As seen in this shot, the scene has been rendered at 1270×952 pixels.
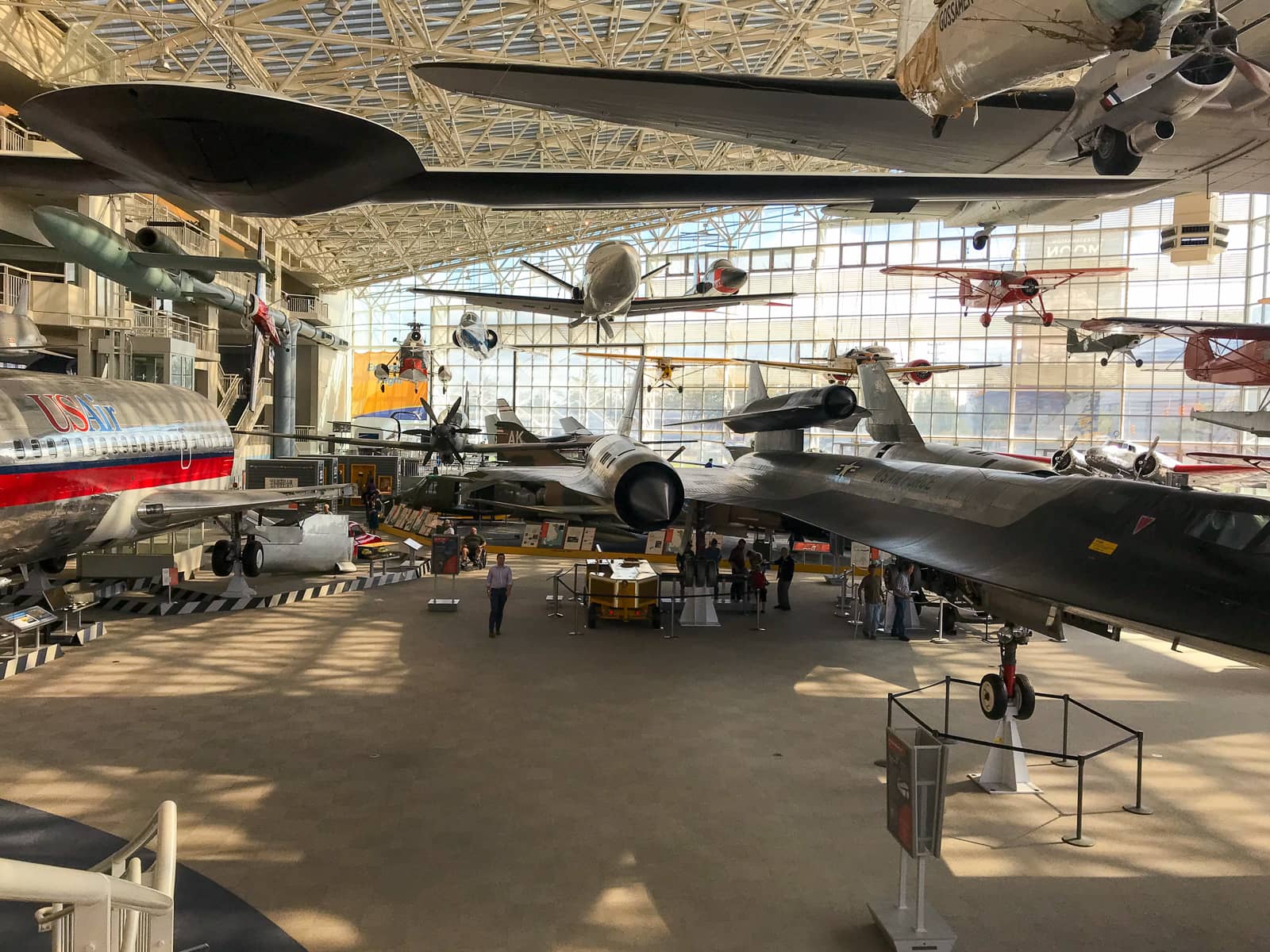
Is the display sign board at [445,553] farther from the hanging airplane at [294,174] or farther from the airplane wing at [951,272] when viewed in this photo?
the airplane wing at [951,272]

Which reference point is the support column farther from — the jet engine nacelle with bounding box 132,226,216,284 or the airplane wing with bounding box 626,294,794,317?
the jet engine nacelle with bounding box 132,226,216,284

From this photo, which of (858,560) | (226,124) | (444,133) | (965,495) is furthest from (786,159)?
(226,124)

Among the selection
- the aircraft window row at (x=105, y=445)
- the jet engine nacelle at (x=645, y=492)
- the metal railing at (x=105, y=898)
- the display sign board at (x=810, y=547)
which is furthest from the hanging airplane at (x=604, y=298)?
the metal railing at (x=105, y=898)

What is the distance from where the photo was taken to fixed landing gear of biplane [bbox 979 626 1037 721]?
837cm

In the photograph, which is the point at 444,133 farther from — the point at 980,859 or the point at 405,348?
the point at 980,859

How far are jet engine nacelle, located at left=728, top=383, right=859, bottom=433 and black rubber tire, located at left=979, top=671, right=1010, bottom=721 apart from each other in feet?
22.2

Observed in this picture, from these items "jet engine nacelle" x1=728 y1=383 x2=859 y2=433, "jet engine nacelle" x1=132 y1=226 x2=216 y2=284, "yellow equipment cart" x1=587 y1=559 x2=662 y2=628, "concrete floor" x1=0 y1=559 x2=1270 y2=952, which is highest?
"jet engine nacelle" x1=132 y1=226 x2=216 y2=284

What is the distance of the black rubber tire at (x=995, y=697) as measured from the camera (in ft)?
27.4

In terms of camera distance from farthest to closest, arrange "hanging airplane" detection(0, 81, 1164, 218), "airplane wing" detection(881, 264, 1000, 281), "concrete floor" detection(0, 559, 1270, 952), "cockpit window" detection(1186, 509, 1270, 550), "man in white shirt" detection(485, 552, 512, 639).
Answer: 1. "airplane wing" detection(881, 264, 1000, 281)
2. "man in white shirt" detection(485, 552, 512, 639)
3. "cockpit window" detection(1186, 509, 1270, 550)
4. "concrete floor" detection(0, 559, 1270, 952)
5. "hanging airplane" detection(0, 81, 1164, 218)

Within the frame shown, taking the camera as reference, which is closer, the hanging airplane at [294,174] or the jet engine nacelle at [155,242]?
the hanging airplane at [294,174]

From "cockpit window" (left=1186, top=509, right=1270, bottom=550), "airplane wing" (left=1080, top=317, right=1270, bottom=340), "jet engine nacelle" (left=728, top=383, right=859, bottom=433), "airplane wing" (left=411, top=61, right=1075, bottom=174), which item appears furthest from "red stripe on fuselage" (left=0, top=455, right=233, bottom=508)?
"airplane wing" (left=1080, top=317, right=1270, bottom=340)

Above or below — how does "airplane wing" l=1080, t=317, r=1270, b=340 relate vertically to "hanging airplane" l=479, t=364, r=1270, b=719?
above

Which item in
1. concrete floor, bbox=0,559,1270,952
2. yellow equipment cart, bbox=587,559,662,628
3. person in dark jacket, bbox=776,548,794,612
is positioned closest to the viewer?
concrete floor, bbox=0,559,1270,952

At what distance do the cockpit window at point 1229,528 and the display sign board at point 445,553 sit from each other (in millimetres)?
12204
